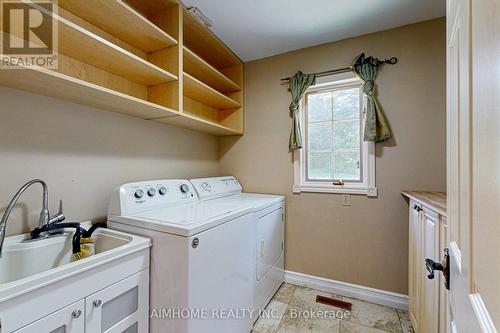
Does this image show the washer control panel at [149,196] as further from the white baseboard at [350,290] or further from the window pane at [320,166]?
the white baseboard at [350,290]

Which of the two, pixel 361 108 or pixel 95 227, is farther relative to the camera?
pixel 361 108

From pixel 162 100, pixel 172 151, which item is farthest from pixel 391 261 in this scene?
pixel 162 100

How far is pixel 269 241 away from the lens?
6.43ft

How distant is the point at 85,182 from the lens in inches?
56.6

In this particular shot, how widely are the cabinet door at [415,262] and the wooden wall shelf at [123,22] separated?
7.04 feet

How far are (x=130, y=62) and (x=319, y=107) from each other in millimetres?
1778

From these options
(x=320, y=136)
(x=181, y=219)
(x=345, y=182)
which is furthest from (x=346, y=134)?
(x=181, y=219)

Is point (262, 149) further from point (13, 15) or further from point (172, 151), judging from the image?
point (13, 15)

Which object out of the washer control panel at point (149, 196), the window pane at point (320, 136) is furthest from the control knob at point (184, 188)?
the window pane at point (320, 136)

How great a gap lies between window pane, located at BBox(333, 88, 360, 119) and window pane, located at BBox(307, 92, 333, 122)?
0.19ft

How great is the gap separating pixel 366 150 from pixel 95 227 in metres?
2.21

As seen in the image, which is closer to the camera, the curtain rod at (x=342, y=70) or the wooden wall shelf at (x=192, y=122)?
the wooden wall shelf at (x=192, y=122)

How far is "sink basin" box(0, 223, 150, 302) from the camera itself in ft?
2.70

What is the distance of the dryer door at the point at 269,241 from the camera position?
5.88 ft
